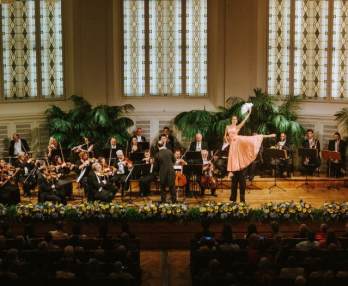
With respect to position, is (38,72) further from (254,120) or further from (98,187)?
(254,120)

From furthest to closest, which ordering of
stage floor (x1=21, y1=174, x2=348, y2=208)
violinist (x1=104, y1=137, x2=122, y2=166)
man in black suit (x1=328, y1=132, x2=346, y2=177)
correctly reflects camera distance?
man in black suit (x1=328, y1=132, x2=346, y2=177) < violinist (x1=104, y1=137, x2=122, y2=166) < stage floor (x1=21, y1=174, x2=348, y2=208)

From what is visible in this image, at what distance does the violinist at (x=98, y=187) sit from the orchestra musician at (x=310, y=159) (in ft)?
17.2

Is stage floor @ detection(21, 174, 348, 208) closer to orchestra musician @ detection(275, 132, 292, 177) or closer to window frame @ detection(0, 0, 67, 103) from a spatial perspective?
orchestra musician @ detection(275, 132, 292, 177)

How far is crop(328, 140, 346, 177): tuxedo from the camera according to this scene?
62.2 feet

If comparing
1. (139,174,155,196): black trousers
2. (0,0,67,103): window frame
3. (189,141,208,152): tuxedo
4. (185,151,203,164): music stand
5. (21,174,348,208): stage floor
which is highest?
(0,0,67,103): window frame

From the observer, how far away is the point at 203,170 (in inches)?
671

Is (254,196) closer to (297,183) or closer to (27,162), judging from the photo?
(297,183)

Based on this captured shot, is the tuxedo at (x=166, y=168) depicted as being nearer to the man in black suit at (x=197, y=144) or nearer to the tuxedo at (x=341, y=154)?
the man in black suit at (x=197, y=144)

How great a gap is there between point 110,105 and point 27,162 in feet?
13.0

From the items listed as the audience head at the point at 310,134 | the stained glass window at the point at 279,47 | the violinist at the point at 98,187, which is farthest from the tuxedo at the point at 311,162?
the violinist at the point at 98,187

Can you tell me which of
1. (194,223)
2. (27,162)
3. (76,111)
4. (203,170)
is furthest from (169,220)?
(76,111)

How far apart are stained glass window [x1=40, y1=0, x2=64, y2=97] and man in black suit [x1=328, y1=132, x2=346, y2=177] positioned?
24.9 ft

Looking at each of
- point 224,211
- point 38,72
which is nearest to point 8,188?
point 224,211

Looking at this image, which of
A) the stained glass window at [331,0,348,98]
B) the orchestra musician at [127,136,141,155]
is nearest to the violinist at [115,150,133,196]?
the orchestra musician at [127,136,141,155]
